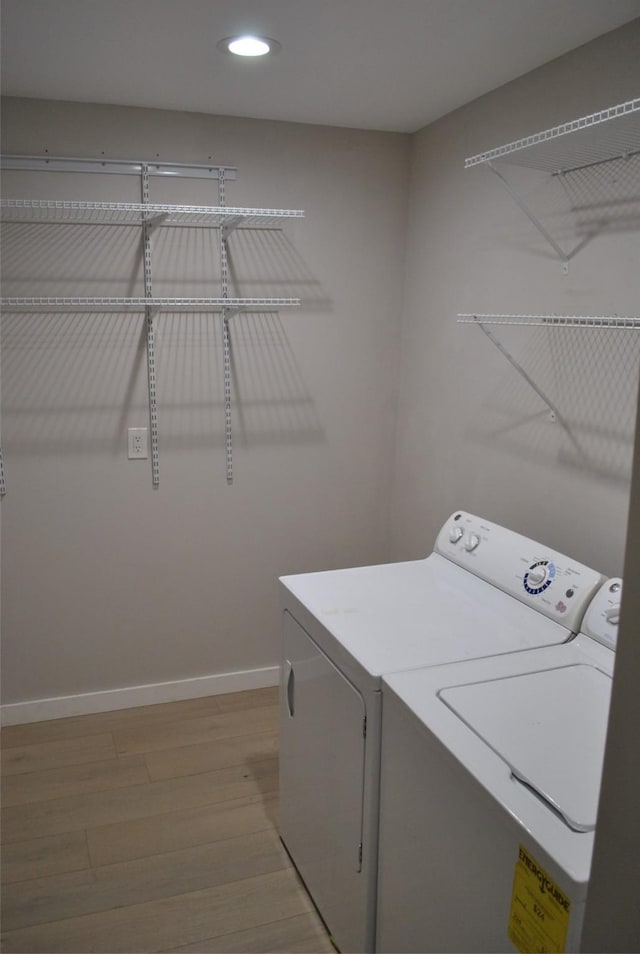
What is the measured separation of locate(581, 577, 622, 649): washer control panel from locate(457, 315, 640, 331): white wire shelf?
63 cm

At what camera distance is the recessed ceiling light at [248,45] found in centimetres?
202

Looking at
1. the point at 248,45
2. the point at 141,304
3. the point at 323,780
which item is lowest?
the point at 323,780

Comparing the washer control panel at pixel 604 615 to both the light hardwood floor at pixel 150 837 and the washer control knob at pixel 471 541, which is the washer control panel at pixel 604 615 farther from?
the light hardwood floor at pixel 150 837

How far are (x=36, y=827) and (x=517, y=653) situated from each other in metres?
1.69

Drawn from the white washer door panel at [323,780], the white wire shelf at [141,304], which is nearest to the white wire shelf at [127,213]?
the white wire shelf at [141,304]

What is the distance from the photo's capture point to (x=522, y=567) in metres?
2.16

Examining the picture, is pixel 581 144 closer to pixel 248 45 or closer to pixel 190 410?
A: pixel 248 45

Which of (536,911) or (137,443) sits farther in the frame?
(137,443)

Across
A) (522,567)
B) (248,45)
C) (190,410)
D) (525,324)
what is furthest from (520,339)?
(190,410)

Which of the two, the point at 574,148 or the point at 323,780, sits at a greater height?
the point at 574,148

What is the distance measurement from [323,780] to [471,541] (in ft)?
2.87

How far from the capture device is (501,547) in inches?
89.6

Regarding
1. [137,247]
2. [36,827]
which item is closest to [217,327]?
[137,247]

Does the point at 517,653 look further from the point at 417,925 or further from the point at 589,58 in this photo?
the point at 589,58
